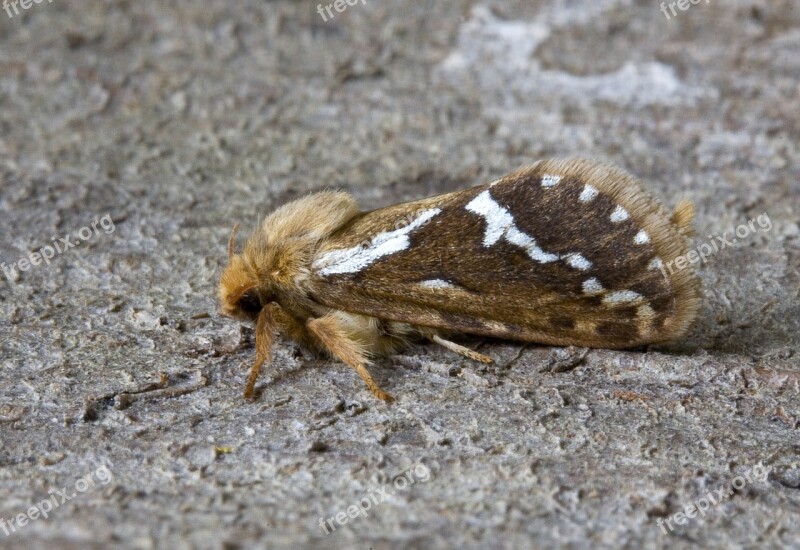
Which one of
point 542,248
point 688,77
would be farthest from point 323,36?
point 542,248

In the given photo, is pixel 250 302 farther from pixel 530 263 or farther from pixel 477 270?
pixel 530 263

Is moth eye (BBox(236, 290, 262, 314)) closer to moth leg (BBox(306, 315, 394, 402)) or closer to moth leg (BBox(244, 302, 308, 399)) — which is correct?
moth leg (BBox(244, 302, 308, 399))

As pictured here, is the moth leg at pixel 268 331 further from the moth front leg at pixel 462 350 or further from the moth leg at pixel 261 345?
the moth front leg at pixel 462 350

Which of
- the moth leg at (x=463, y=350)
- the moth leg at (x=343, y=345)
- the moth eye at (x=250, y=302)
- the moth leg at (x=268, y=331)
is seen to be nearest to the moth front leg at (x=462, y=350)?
the moth leg at (x=463, y=350)

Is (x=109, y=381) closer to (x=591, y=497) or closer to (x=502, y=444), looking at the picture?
(x=502, y=444)

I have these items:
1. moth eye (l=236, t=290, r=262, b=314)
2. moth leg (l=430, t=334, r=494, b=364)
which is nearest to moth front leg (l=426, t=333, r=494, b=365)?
moth leg (l=430, t=334, r=494, b=364)

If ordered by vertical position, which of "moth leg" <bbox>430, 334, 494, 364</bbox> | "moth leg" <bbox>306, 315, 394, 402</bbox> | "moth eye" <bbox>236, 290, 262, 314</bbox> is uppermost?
"moth eye" <bbox>236, 290, 262, 314</bbox>

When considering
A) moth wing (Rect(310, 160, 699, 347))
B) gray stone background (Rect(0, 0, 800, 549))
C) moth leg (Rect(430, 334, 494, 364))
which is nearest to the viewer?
gray stone background (Rect(0, 0, 800, 549))
